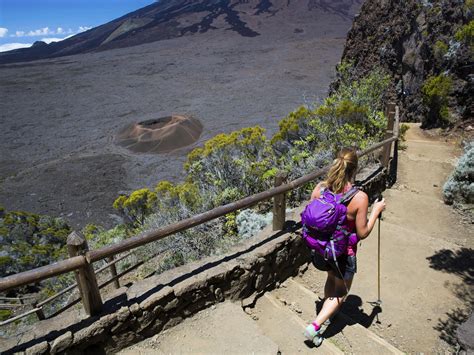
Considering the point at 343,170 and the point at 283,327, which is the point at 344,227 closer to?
the point at 343,170

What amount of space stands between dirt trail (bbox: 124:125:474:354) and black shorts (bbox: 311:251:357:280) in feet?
2.24

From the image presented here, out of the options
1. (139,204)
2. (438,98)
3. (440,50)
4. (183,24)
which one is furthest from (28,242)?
(183,24)

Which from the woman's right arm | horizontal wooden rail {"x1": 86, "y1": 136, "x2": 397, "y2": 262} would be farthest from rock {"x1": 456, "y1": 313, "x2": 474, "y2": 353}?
horizontal wooden rail {"x1": 86, "y1": 136, "x2": 397, "y2": 262}

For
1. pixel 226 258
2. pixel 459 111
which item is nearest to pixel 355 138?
pixel 459 111

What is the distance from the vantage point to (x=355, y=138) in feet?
26.0

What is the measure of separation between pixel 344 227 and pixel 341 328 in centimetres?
122

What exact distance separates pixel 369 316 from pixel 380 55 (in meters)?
14.1

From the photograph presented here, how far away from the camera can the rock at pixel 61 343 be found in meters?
2.59

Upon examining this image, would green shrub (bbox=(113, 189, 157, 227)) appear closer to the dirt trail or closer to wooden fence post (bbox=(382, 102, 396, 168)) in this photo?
wooden fence post (bbox=(382, 102, 396, 168))

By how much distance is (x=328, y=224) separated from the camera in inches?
104

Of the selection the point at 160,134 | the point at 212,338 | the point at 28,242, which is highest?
the point at 212,338

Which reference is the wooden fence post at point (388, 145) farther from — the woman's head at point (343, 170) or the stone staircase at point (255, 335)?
the woman's head at point (343, 170)

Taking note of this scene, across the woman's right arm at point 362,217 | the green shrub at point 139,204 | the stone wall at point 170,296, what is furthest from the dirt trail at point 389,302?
the green shrub at point 139,204

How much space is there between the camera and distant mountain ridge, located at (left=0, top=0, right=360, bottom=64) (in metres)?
76.2
